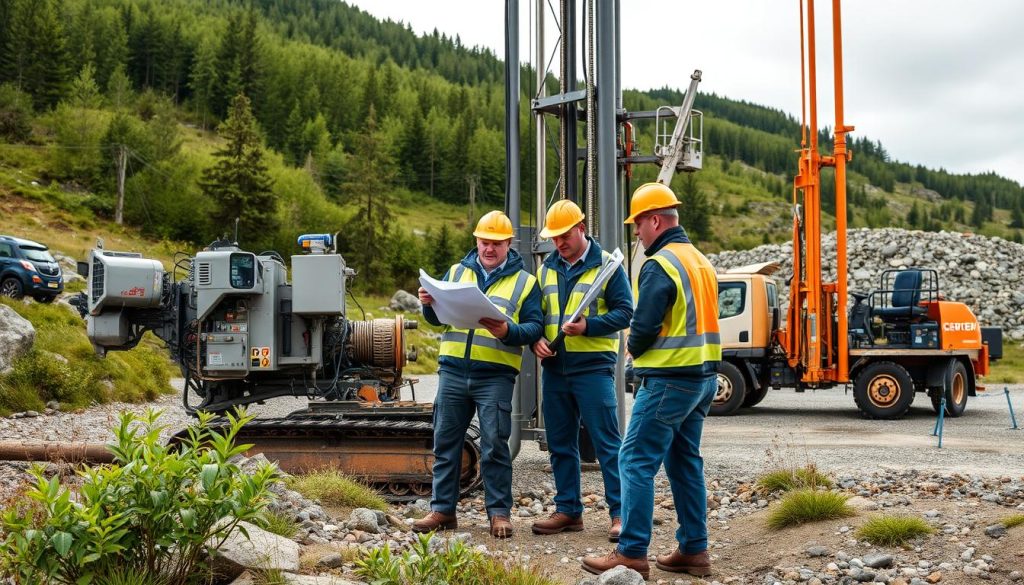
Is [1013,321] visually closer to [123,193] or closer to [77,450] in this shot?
[77,450]

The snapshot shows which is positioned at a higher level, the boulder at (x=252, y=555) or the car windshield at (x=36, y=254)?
the car windshield at (x=36, y=254)

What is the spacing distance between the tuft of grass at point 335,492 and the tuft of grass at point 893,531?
10.5 feet

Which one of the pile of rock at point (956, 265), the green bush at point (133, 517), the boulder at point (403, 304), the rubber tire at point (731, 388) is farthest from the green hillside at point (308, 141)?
the pile of rock at point (956, 265)

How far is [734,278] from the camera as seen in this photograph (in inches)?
625

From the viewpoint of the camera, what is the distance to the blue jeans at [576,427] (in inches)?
233

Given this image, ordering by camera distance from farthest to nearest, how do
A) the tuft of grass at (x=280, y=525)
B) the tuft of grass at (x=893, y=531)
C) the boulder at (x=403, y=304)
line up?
the boulder at (x=403, y=304) → the tuft of grass at (x=893, y=531) → the tuft of grass at (x=280, y=525)

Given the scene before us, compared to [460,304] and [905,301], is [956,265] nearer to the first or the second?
[905,301]

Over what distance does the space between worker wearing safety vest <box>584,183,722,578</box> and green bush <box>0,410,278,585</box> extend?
2004 mm

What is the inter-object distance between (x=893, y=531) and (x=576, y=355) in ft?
7.03

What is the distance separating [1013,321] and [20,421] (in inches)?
1346

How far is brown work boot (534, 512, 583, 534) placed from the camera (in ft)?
20.2

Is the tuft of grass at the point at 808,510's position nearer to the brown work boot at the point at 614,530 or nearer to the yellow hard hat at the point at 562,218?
the brown work boot at the point at 614,530

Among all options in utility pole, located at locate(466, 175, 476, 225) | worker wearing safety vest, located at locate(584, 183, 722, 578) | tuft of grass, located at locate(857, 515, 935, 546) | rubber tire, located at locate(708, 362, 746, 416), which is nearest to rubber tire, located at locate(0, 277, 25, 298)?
rubber tire, located at locate(708, 362, 746, 416)

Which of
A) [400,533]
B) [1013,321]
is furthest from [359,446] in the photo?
[1013,321]
